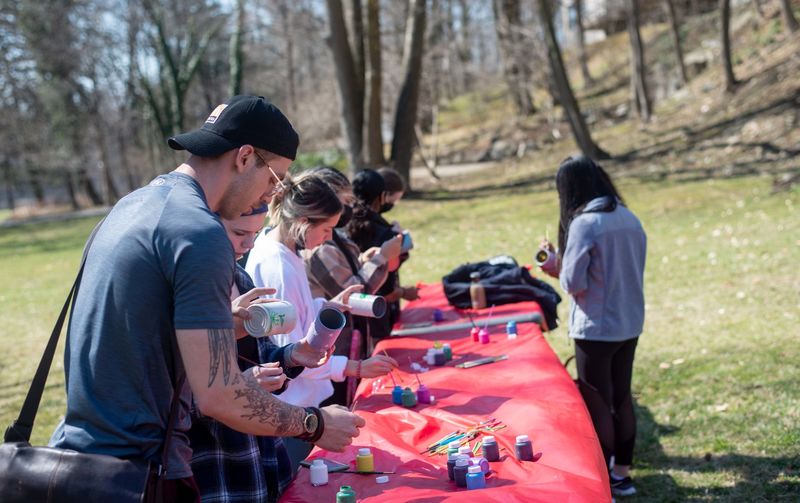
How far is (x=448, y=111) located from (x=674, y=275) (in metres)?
30.5

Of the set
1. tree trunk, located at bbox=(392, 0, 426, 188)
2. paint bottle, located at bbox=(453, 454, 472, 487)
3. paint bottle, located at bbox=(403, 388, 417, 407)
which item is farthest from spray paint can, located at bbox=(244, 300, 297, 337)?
tree trunk, located at bbox=(392, 0, 426, 188)

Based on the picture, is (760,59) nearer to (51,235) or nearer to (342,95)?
(342,95)

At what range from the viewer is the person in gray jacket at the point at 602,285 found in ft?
13.7

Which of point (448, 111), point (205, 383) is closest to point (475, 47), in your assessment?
point (448, 111)

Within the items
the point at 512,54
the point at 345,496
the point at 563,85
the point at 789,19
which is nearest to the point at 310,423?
the point at 345,496

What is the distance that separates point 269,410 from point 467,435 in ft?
3.84

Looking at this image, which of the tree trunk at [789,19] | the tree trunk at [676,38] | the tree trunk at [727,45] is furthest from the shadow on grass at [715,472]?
the tree trunk at [676,38]

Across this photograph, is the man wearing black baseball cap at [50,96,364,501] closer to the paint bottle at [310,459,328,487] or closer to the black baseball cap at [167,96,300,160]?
the black baseball cap at [167,96,300,160]

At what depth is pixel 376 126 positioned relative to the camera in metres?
17.4

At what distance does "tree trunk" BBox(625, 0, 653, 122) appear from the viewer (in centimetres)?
2008

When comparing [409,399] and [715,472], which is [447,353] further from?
[715,472]

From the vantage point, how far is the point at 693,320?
24.6 ft

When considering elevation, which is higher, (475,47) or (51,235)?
(475,47)

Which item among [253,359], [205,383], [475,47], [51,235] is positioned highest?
[475,47]
